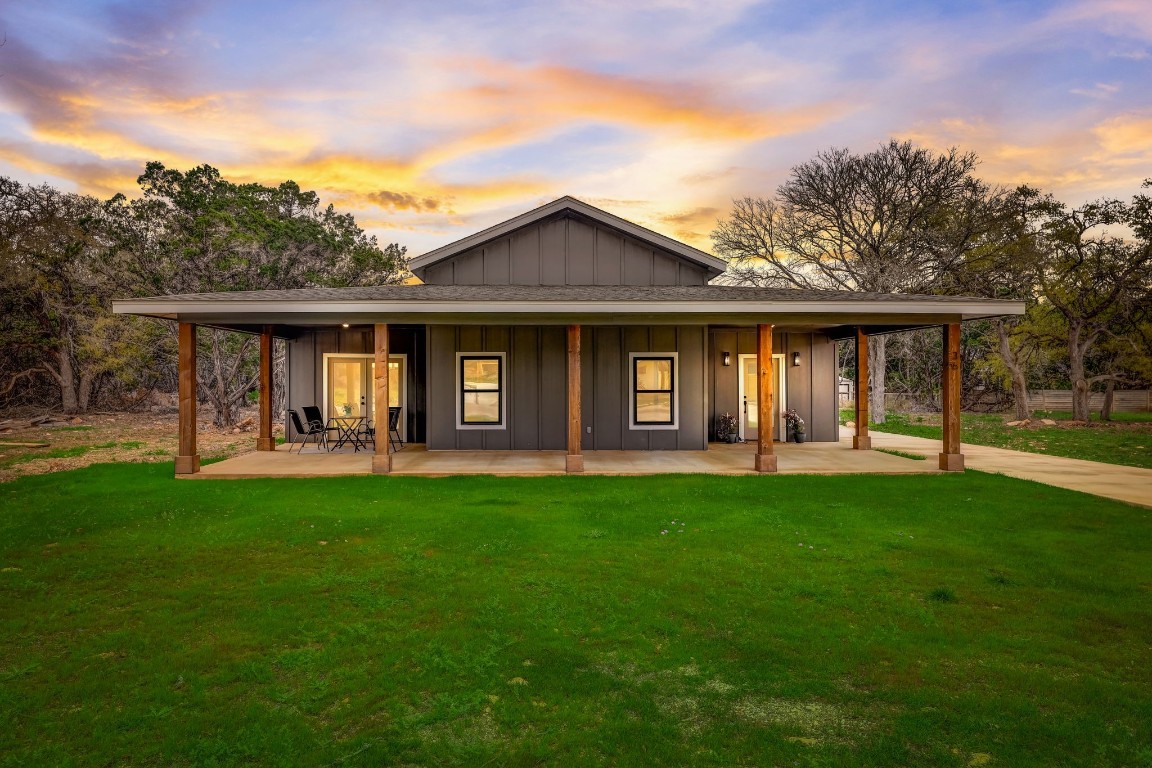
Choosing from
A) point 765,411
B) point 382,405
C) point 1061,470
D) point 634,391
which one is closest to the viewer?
point 382,405

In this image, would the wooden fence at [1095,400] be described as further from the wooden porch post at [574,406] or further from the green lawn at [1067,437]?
the wooden porch post at [574,406]

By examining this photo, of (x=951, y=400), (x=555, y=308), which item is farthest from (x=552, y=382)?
(x=951, y=400)

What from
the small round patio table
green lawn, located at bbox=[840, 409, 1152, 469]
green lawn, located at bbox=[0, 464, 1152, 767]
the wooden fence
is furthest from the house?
the wooden fence

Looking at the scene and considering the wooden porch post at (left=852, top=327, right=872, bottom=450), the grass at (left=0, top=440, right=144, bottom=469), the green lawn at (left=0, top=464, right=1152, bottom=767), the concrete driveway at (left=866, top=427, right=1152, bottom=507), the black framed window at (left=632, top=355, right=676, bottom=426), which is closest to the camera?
the green lawn at (left=0, top=464, right=1152, bottom=767)

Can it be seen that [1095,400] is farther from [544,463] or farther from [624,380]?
[544,463]

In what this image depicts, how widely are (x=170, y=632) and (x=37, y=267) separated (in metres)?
22.7

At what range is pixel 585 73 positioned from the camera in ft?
44.7

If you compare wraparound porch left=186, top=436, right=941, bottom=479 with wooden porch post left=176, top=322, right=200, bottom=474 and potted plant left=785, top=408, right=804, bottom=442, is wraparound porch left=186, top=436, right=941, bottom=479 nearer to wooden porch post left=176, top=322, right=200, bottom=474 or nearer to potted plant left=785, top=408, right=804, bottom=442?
wooden porch post left=176, top=322, right=200, bottom=474

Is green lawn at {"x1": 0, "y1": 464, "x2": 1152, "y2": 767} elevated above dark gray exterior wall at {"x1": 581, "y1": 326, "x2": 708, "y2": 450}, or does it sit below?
below

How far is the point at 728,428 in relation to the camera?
46.8 feet

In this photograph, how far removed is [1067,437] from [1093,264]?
8.81 metres

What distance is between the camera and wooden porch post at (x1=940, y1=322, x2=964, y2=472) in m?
10.0

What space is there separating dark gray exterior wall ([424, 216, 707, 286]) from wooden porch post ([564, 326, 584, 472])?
3673 millimetres

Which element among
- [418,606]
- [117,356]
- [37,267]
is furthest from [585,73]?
[37,267]
